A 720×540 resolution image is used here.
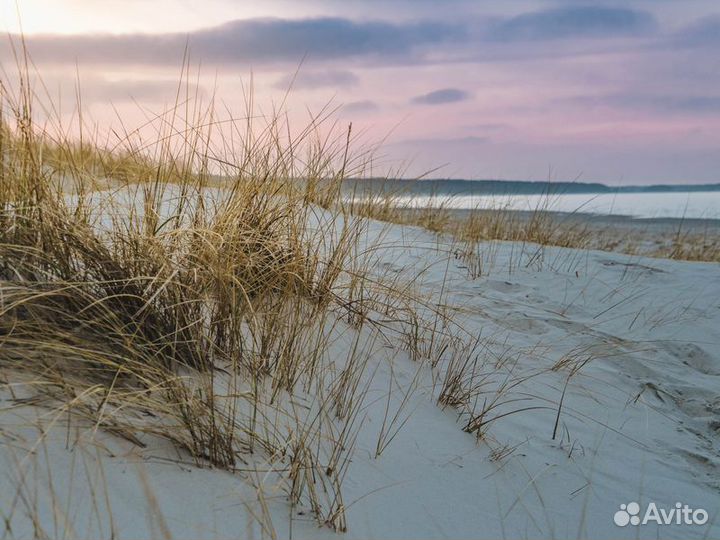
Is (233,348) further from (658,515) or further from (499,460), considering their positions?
(658,515)

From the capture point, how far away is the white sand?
4.37 ft

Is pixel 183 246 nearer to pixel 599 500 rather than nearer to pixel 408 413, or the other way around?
pixel 408 413

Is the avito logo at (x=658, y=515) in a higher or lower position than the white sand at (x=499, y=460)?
lower

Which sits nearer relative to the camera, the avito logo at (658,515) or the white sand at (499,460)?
the white sand at (499,460)

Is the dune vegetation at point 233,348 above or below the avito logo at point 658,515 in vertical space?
above

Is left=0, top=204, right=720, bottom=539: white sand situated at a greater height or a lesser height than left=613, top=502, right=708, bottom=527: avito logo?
greater

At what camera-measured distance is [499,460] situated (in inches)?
74.1

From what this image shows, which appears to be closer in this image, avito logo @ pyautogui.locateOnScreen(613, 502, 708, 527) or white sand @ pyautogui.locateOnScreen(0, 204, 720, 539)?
white sand @ pyautogui.locateOnScreen(0, 204, 720, 539)

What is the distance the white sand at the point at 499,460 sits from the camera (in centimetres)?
133

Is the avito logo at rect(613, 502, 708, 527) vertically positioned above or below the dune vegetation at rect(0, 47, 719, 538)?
below

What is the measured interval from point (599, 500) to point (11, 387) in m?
1.69

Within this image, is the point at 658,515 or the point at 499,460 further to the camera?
the point at 499,460

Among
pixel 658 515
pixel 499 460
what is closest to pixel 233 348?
pixel 499 460

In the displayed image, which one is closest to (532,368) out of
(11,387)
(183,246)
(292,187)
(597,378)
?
(597,378)
